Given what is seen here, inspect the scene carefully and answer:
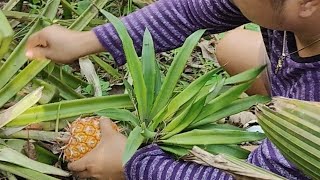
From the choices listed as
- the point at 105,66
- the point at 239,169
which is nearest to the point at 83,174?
the point at 105,66

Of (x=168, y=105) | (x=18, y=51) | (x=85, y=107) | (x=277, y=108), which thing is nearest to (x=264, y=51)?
(x=168, y=105)

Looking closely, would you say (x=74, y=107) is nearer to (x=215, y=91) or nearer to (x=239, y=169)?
(x=215, y=91)

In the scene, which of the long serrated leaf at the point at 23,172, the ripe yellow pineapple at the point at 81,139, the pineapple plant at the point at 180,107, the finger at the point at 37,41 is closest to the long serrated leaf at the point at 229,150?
the pineapple plant at the point at 180,107

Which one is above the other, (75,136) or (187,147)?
(75,136)

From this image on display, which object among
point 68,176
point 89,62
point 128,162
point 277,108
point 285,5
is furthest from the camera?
point 89,62

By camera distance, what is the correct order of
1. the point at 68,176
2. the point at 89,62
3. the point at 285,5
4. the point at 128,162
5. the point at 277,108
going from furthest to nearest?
the point at 89,62, the point at 68,176, the point at 128,162, the point at 285,5, the point at 277,108

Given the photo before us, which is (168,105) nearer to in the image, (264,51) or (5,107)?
(264,51)

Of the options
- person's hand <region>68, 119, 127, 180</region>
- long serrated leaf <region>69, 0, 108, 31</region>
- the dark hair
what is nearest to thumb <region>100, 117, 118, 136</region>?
person's hand <region>68, 119, 127, 180</region>
